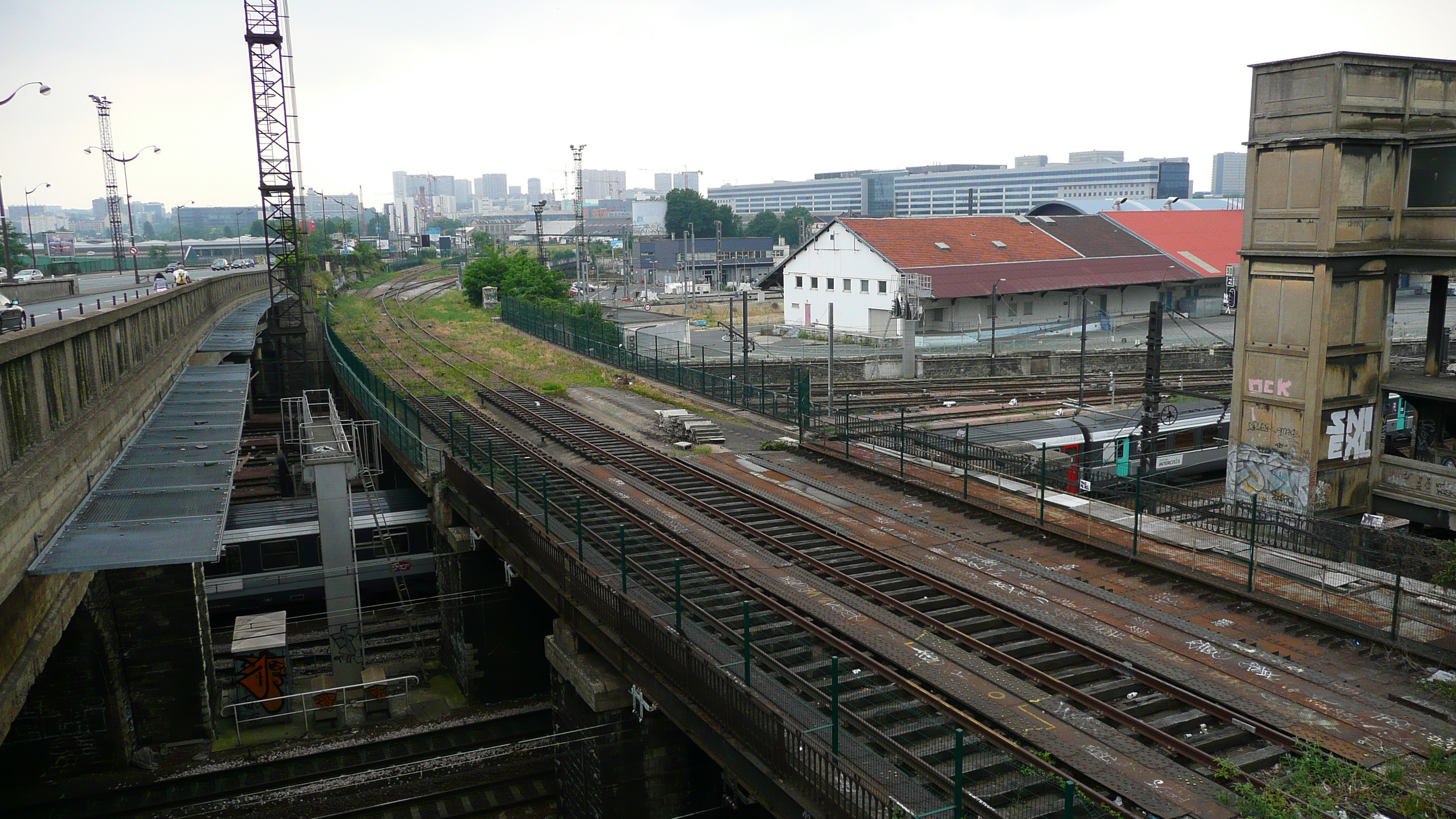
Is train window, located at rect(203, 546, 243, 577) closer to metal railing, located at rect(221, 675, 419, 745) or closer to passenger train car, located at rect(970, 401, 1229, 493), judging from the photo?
metal railing, located at rect(221, 675, 419, 745)

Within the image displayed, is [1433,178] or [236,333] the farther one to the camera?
[236,333]

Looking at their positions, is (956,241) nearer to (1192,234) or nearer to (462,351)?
(1192,234)

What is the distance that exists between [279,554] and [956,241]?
44.5m

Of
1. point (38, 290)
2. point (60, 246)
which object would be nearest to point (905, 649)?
point (38, 290)

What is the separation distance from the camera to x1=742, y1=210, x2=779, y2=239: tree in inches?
6063

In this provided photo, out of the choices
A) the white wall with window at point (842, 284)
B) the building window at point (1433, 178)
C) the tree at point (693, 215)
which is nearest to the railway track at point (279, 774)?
the building window at point (1433, 178)

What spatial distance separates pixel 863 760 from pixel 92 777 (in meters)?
16.8

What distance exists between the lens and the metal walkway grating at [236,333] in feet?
110

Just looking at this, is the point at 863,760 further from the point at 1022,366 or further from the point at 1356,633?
the point at 1022,366

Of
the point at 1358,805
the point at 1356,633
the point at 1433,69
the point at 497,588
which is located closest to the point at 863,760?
the point at 1358,805

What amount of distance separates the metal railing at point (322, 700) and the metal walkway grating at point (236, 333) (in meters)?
15.0

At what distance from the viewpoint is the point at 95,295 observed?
40.0 m

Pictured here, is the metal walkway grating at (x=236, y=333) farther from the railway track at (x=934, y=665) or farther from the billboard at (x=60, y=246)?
the billboard at (x=60, y=246)

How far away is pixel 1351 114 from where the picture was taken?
63.6ft
